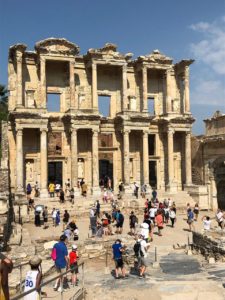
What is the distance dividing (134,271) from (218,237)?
16.3 ft

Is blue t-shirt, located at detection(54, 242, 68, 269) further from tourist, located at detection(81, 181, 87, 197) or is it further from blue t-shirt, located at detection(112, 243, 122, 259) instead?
tourist, located at detection(81, 181, 87, 197)

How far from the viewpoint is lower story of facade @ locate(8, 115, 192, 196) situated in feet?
100

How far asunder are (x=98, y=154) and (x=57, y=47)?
897cm

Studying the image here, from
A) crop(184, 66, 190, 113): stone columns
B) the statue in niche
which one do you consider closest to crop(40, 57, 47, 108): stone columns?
the statue in niche

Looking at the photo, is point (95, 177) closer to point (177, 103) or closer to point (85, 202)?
point (85, 202)

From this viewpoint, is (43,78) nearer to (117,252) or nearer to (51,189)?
(51,189)

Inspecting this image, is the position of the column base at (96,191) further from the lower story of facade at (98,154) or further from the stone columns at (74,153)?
the stone columns at (74,153)

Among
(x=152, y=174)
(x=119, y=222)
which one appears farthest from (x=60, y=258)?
(x=152, y=174)

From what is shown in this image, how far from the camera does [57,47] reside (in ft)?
104

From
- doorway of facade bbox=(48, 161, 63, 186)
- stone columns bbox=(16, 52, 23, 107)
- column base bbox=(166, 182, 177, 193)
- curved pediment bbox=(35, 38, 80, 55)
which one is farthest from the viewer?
column base bbox=(166, 182, 177, 193)

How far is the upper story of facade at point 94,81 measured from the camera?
31.3 metres

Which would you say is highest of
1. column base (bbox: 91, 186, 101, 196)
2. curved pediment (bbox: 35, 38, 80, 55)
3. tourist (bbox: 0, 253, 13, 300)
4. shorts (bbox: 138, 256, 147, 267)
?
curved pediment (bbox: 35, 38, 80, 55)

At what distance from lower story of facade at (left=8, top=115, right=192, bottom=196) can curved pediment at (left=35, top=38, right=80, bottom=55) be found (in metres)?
5.34

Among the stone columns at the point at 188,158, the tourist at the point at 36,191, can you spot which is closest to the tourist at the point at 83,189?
the tourist at the point at 36,191
